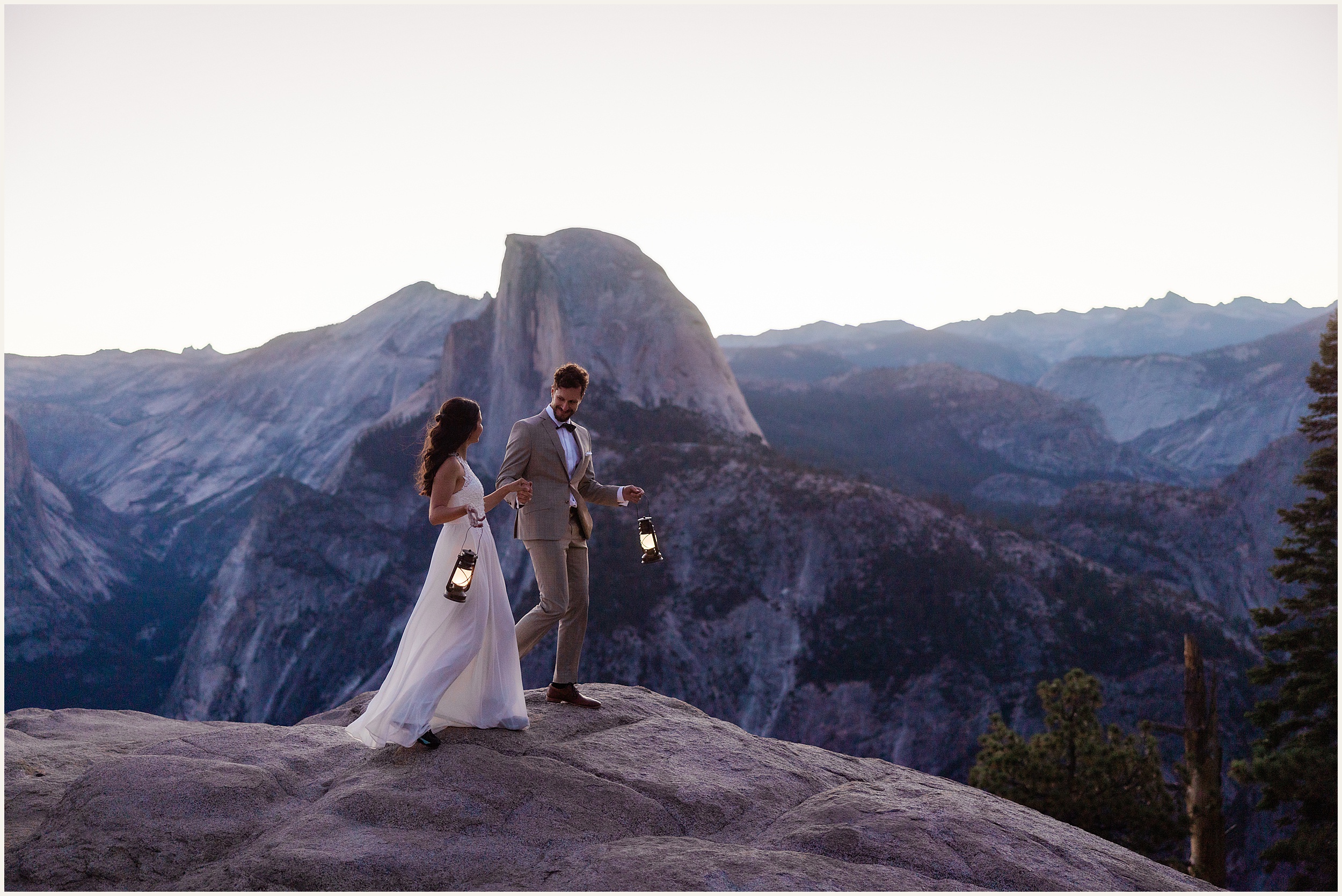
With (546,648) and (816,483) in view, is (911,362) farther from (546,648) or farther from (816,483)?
(546,648)

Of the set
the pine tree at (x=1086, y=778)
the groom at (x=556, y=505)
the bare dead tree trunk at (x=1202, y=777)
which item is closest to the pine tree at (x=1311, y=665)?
the bare dead tree trunk at (x=1202, y=777)

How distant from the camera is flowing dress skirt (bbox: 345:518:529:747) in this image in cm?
665

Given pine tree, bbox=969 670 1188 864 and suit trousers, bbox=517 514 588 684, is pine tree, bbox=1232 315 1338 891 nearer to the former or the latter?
pine tree, bbox=969 670 1188 864

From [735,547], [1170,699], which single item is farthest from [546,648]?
[1170,699]

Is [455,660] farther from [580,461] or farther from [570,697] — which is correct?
[580,461]

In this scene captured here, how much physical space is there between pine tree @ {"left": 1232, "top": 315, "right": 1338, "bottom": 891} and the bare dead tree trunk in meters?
0.52

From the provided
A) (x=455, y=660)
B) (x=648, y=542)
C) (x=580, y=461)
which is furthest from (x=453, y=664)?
(x=580, y=461)

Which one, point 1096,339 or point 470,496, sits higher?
point 1096,339

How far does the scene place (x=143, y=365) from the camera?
115 metres

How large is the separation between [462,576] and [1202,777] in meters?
14.4

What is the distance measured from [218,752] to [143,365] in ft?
404

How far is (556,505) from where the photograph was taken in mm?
7371

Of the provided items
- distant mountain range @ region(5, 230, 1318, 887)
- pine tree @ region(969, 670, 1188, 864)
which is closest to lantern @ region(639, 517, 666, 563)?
distant mountain range @ region(5, 230, 1318, 887)

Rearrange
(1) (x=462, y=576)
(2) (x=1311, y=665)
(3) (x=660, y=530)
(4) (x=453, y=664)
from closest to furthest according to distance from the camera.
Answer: (1) (x=462, y=576)
(4) (x=453, y=664)
(2) (x=1311, y=665)
(3) (x=660, y=530)
